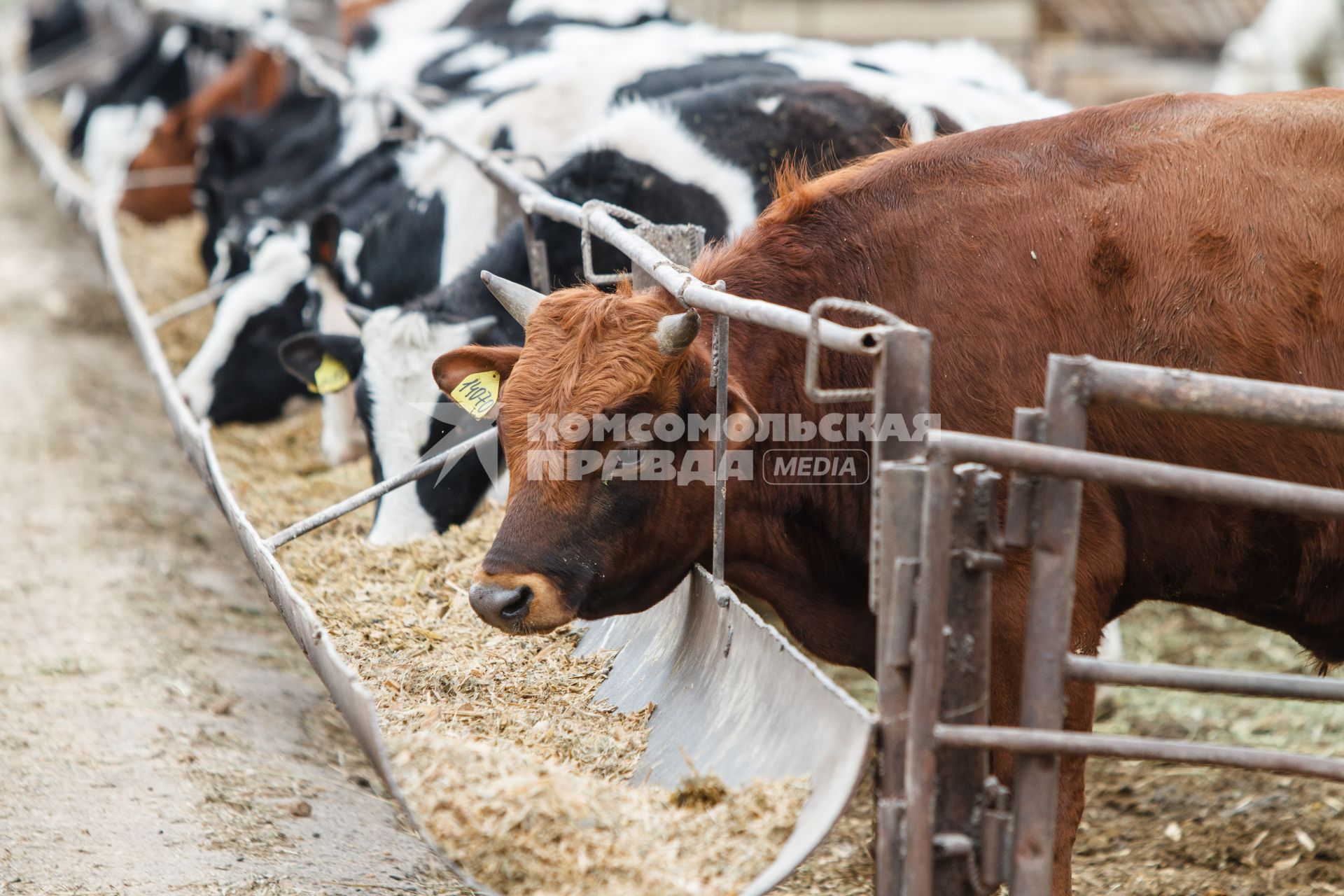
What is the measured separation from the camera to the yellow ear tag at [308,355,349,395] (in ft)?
16.4

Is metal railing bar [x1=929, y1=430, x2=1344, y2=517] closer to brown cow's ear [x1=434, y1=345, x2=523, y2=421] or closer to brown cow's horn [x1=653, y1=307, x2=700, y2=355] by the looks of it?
brown cow's horn [x1=653, y1=307, x2=700, y2=355]

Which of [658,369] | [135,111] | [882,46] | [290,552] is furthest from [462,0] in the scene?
[658,369]

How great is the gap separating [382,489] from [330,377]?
1632mm

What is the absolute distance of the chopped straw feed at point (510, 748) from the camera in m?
2.25

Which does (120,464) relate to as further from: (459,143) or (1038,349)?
(1038,349)

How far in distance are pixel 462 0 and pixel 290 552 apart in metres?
8.36

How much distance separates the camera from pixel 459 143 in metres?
5.05

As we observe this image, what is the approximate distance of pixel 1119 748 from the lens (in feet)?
6.98

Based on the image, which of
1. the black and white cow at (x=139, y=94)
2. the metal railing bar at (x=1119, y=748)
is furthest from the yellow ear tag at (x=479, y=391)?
the black and white cow at (x=139, y=94)

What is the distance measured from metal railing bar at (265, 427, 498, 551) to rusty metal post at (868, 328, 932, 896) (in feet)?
5.15

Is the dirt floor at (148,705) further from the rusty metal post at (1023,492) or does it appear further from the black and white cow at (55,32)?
the black and white cow at (55,32)

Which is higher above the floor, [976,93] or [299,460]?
[976,93]

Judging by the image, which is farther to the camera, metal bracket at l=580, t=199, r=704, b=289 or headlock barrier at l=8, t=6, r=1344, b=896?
metal bracket at l=580, t=199, r=704, b=289

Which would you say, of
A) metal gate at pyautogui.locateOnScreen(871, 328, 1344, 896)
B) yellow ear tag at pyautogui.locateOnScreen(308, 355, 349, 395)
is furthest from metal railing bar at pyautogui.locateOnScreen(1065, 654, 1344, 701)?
yellow ear tag at pyautogui.locateOnScreen(308, 355, 349, 395)
